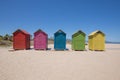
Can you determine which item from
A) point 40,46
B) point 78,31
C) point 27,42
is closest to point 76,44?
point 78,31

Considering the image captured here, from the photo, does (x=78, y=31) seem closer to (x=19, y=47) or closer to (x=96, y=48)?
(x=96, y=48)

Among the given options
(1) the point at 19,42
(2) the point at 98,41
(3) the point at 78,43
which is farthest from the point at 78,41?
(1) the point at 19,42

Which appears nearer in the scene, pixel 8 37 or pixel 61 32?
pixel 61 32

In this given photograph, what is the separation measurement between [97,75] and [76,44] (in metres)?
18.9

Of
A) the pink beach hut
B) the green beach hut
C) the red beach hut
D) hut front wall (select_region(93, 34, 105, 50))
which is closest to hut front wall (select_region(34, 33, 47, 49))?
the pink beach hut

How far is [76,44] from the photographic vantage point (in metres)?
28.3

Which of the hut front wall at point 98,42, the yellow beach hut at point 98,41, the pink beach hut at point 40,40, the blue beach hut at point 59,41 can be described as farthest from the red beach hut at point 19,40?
the hut front wall at point 98,42

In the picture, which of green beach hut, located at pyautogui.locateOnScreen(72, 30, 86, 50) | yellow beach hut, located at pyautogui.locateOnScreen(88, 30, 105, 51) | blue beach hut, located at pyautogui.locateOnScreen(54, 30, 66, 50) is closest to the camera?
blue beach hut, located at pyautogui.locateOnScreen(54, 30, 66, 50)

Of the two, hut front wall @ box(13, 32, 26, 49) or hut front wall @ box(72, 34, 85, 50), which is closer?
hut front wall @ box(13, 32, 26, 49)

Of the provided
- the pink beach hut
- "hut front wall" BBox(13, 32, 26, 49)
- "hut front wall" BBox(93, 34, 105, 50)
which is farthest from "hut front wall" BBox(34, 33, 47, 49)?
"hut front wall" BBox(93, 34, 105, 50)

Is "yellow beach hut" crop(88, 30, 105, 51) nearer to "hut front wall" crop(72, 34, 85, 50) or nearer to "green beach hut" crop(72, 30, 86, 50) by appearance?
"green beach hut" crop(72, 30, 86, 50)

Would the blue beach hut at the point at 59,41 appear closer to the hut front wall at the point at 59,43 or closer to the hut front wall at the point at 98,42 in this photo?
the hut front wall at the point at 59,43

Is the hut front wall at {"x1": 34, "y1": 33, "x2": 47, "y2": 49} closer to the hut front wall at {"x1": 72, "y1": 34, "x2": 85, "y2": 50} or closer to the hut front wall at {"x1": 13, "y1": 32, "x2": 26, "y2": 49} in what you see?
the hut front wall at {"x1": 13, "y1": 32, "x2": 26, "y2": 49}

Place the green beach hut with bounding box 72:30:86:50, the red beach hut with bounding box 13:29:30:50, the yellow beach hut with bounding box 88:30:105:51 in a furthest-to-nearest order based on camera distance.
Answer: the yellow beach hut with bounding box 88:30:105:51 < the green beach hut with bounding box 72:30:86:50 < the red beach hut with bounding box 13:29:30:50
